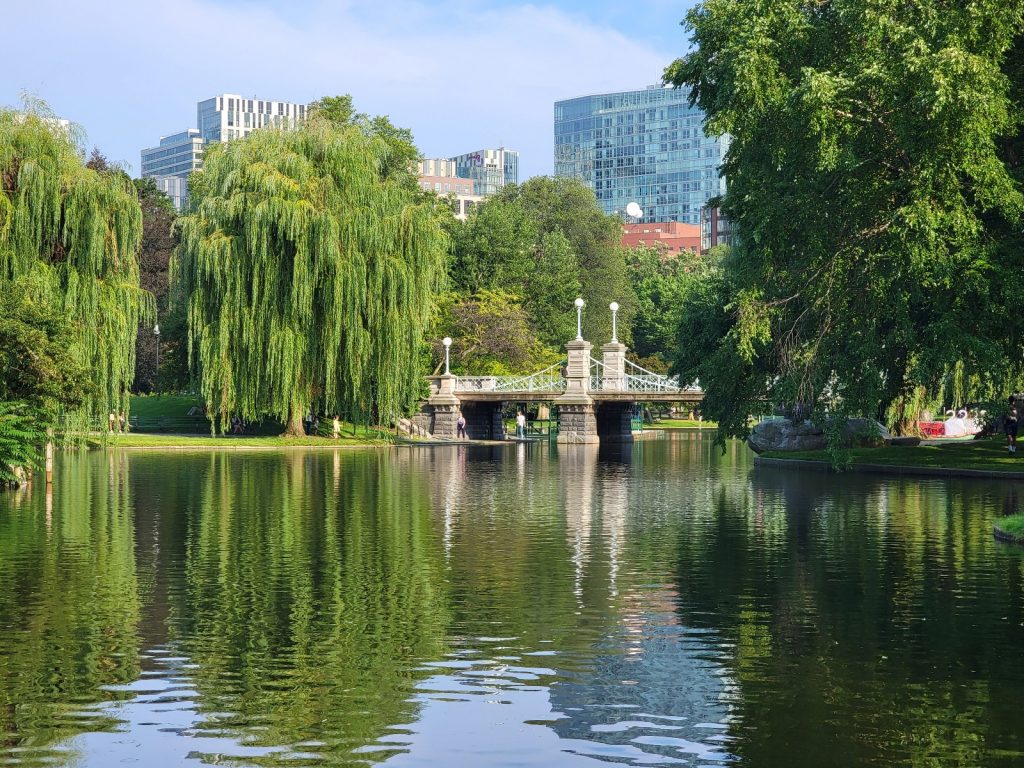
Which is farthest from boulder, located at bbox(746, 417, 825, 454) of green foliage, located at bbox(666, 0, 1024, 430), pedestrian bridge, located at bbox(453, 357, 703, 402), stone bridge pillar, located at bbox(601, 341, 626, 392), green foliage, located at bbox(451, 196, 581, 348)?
green foliage, located at bbox(451, 196, 581, 348)

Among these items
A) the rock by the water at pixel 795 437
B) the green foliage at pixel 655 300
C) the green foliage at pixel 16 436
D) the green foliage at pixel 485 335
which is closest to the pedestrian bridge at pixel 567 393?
the green foliage at pixel 485 335

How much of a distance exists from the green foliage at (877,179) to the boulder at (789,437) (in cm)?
2124

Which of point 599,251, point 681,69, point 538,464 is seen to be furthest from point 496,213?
point 681,69

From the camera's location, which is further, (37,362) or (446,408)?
(446,408)

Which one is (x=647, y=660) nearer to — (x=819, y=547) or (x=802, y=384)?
(x=819, y=547)

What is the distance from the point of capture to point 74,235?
41.6 m

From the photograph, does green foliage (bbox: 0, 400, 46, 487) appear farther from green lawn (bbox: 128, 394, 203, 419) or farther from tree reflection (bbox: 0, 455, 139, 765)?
green lawn (bbox: 128, 394, 203, 419)

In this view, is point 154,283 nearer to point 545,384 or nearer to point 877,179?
point 545,384

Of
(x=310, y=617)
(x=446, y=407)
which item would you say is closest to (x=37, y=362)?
(x=310, y=617)

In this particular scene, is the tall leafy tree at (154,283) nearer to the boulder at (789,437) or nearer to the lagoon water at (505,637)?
the boulder at (789,437)

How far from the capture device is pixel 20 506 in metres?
27.5

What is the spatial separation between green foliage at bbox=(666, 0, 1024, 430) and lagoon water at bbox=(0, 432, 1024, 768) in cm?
343

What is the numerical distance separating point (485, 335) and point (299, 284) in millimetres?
33865

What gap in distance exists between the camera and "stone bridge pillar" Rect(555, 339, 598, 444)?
76.9 m
